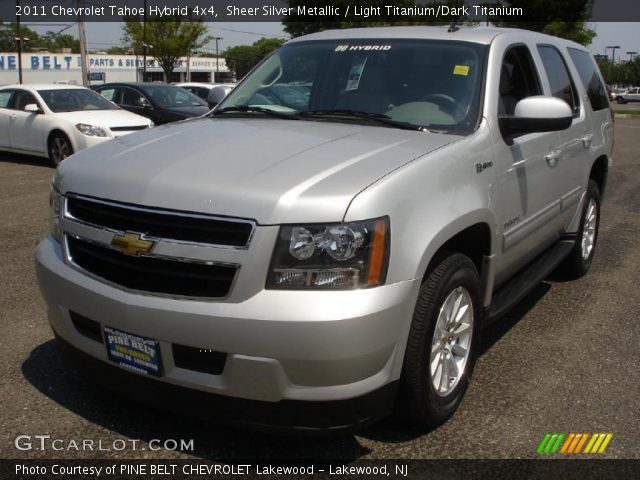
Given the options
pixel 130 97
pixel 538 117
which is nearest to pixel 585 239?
pixel 538 117

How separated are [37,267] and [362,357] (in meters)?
1.61

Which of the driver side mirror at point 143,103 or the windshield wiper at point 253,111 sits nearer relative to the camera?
the windshield wiper at point 253,111

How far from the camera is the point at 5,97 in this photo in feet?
42.3

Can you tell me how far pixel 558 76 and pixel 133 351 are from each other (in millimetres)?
3526

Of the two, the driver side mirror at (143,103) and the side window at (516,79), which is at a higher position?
the side window at (516,79)

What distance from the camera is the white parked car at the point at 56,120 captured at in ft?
37.9

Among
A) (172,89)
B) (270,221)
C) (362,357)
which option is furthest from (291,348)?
(172,89)

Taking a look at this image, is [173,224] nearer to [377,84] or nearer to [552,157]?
[377,84]

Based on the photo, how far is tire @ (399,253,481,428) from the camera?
2.85 m

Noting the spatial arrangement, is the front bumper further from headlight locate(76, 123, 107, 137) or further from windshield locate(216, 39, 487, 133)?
headlight locate(76, 123, 107, 137)

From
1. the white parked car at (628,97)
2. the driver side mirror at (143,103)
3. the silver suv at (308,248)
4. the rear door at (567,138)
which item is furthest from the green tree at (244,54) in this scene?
the silver suv at (308,248)

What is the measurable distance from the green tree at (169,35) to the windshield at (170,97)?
3530 centimetres

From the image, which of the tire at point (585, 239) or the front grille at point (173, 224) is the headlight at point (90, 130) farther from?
the front grille at point (173, 224)

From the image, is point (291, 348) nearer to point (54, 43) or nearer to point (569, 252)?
point (569, 252)
